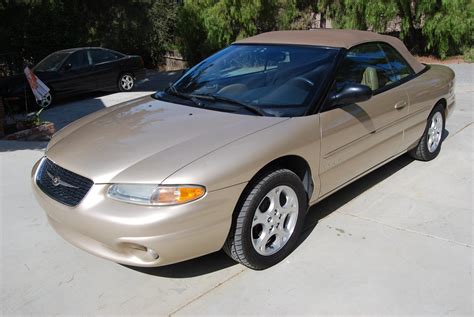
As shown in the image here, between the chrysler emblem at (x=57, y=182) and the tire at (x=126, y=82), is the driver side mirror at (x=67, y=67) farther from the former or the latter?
the chrysler emblem at (x=57, y=182)

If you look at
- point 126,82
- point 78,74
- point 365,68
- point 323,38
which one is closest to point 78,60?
point 78,74

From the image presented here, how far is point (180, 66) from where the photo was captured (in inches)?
773

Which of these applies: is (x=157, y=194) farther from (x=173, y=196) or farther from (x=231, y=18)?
(x=231, y=18)

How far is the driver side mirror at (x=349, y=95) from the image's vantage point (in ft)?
11.3

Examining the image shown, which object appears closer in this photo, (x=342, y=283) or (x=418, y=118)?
(x=342, y=283)

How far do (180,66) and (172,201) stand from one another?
1768 cm

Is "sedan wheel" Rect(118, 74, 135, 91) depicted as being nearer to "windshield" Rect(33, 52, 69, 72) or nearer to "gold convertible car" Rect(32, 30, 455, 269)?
"windshield" Rect(33, 52, 69, 72)

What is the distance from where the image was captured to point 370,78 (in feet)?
13.2

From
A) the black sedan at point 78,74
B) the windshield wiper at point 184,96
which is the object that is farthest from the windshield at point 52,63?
the windshield wiper at point 184,96

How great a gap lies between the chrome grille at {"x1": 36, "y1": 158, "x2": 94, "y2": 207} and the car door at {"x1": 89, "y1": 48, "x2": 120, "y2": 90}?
346 inches

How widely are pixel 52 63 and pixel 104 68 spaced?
4.04 ft

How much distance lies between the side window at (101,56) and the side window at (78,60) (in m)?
0.22

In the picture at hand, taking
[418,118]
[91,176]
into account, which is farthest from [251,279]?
[418,118]

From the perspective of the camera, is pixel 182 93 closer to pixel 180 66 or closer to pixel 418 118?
pixel 418 118
